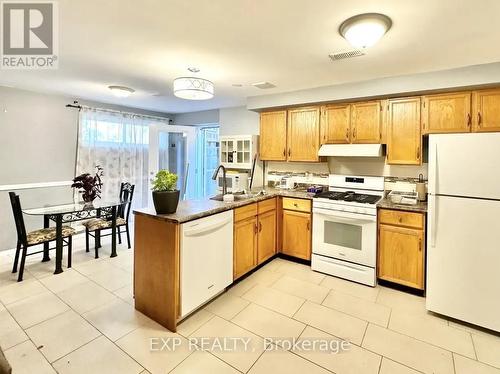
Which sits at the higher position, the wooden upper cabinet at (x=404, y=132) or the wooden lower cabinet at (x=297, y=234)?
the wooden upper cabinet at (x=404, y=132)

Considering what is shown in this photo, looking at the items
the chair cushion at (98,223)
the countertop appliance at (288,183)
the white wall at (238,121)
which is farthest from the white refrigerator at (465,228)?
the chair cushion at (98,223)

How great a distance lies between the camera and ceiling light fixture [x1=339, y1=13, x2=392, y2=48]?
179 cm

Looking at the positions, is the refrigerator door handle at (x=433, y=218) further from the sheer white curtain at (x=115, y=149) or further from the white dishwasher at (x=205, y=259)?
the sheer white curtain at (x=115, y=149)

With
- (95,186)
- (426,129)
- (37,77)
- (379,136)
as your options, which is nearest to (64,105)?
(37,77)

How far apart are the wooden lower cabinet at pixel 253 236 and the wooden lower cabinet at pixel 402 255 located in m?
1.29

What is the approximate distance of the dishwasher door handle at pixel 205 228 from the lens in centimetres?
223

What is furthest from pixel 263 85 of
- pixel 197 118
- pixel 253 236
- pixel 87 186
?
pixel 87 186

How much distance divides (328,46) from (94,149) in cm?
406

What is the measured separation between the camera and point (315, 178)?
4051 mm

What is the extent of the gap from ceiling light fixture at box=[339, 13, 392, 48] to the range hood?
1533 mm

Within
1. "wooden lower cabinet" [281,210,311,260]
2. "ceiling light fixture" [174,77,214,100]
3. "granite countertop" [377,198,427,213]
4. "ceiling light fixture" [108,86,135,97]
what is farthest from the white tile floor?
"ceiling light fixture" [108,86,135,97]

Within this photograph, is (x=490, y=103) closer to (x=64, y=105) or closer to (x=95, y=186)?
(x=95, y=186)

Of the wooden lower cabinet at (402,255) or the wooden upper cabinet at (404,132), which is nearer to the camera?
the wooden lower cabinet at (402,255)

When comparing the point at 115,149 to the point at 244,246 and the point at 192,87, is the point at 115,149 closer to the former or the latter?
the point at 192,87
